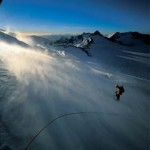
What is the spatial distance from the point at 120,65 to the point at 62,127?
1464 inches

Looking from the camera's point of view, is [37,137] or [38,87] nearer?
[37,137]

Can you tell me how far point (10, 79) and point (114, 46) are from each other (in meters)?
47.3

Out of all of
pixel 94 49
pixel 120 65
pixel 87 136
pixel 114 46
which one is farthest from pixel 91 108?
pixel 114 46

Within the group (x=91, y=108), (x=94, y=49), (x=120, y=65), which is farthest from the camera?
(x=94, y=49)

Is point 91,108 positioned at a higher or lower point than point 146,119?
higher

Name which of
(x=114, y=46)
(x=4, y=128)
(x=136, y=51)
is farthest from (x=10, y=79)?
(x=136, y=51)

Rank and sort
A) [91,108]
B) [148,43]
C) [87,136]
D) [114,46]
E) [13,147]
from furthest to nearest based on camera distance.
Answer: [148,43] < [114,46] < [91,108] < [87,136] < [13,147]

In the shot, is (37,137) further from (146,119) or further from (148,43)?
(148,43)

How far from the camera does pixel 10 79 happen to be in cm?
1127

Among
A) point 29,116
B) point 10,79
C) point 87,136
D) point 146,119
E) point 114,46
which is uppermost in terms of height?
point 114,46

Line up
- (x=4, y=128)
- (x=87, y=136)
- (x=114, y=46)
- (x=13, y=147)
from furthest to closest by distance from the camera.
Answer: (x=114, y=46), (x=87, y=136), (x=4, y=128), (x=13, y=147)

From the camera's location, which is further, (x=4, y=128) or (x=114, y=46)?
(x=114, y=46)

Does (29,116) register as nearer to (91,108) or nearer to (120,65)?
(91,108)

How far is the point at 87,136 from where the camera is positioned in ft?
24.8
